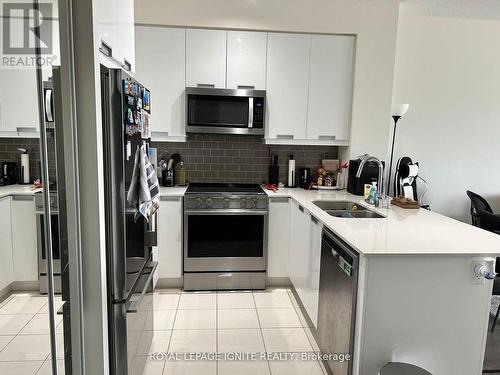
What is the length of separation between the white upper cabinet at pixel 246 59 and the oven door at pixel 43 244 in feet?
8.37

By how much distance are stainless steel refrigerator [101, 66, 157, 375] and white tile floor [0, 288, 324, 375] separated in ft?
1.06

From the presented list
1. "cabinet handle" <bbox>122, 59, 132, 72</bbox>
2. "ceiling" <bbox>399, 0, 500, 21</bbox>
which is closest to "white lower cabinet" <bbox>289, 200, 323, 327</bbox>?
"cabinet handle" <bbox>122, 59, 132, 72</bbox>

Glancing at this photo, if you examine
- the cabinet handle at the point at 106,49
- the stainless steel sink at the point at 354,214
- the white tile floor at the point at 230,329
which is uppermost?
the cabinet handle at the point at 106,49

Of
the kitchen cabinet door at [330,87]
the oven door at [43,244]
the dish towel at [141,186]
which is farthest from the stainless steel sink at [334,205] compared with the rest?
the oven door at [43,244]

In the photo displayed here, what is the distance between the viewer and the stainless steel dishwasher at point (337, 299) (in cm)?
196

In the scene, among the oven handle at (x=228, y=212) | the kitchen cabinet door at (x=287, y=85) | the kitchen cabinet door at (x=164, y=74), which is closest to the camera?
the oven handle at (x=228, y=212)

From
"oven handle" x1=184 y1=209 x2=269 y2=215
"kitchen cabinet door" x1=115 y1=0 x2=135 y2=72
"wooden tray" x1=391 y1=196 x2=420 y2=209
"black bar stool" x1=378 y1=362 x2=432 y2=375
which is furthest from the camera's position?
"oven handle" x1=184 y1=209 x2=269 y2=215

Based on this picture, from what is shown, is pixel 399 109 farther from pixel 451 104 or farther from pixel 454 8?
pixel 454 8

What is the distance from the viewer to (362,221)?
8.27 feet

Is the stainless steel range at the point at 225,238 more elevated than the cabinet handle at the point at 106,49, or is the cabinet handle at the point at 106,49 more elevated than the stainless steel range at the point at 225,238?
the cabinet handle at the point at 106,49

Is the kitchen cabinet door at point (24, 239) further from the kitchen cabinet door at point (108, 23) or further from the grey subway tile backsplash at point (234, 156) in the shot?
the grey subway tile backsplash at point (234, 156)

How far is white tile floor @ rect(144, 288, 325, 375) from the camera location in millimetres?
2457

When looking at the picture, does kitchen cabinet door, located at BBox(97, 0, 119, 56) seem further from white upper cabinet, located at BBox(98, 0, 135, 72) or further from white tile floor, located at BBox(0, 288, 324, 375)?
Result: white tile floor, located at BBox(0, 288, 324, 375)

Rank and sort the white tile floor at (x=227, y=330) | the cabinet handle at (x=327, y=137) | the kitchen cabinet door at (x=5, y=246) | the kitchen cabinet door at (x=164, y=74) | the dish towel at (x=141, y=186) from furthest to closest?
the cabinet handle at (x=327, y=137) → the kitchen cabinet door at (x=164, y=74) → the white tile floor at (x=227, y=330) → the dish towel at (x=141, y=186) → the kitchen cabinet door at (x=5, y=246)
